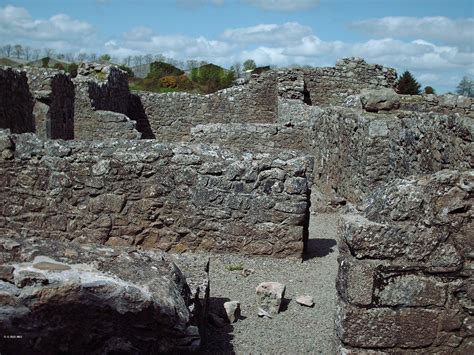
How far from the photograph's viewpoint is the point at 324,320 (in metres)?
5.07

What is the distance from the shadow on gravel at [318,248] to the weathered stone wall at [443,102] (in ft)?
20.0

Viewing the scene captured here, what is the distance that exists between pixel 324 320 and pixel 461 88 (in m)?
20.4

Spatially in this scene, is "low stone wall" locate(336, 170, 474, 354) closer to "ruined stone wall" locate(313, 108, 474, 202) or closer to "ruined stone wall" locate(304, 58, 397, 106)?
"ruined stone wall" locate(313, 108, 474, 202)

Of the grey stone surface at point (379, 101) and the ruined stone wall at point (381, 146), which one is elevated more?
the grey stone surface at point (379, 101)

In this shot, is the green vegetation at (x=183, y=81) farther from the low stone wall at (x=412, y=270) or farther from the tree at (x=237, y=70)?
the low stone wall at (x=412, y=270)

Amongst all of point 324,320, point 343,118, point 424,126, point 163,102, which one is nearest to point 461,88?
point 163,102

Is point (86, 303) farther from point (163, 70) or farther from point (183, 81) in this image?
point (163, 70)

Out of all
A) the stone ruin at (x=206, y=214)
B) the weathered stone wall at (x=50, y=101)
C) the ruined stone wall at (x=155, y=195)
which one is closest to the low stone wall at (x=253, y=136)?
the stone ruin at (x=206, y=214)

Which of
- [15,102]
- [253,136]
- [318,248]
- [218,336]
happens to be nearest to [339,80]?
[253,136]

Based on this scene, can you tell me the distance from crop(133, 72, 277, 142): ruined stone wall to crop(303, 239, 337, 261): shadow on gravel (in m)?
9.79

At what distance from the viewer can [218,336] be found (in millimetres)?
4656

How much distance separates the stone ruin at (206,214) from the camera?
3.29 m

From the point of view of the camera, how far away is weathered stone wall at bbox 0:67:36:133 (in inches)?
354

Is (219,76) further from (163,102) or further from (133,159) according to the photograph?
(133,159)
